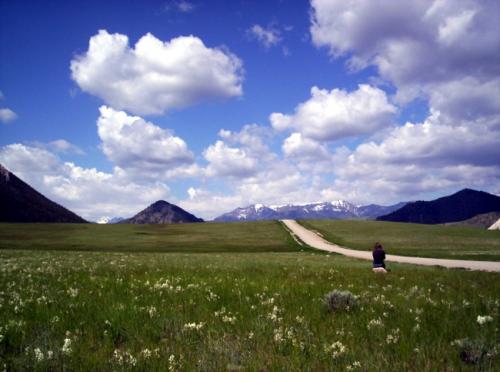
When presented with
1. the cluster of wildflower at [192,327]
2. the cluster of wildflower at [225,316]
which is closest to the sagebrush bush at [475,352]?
the cluster of wildflower at [225,316]

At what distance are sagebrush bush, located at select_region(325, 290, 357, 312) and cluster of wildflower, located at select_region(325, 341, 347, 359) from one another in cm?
282

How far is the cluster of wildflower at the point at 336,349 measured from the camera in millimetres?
6069

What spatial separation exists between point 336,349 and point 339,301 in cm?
325

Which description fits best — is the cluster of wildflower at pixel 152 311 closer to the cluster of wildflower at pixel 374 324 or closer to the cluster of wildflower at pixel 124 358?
the cluster of wildflower at pixel 124 358

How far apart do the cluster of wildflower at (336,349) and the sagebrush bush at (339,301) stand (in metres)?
2.82

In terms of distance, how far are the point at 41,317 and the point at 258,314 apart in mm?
4804

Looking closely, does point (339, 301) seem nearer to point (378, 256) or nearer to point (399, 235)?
point (378, 256)

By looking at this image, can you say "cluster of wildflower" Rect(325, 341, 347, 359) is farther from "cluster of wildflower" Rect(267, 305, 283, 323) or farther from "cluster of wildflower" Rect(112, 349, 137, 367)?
"cluster of wildflower" Rect(112, 349, 137, 367)

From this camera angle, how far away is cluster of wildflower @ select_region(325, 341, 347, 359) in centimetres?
607

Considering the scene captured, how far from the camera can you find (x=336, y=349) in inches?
253

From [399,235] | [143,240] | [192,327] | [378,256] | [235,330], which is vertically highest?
[192,327]

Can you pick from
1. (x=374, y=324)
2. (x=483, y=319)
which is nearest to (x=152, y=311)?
(x=374, y=324)

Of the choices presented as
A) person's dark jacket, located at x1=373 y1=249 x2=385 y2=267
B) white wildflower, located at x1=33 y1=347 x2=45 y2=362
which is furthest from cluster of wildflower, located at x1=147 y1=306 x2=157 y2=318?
person's dark jacket, located at x1=373 y1=249 x2=385 y2=267

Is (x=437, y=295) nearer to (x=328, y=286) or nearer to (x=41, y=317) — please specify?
(x=328, y=286)
